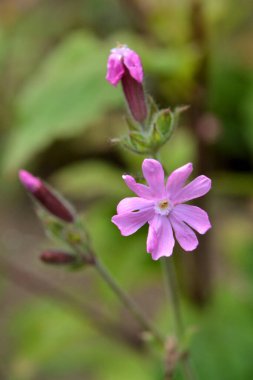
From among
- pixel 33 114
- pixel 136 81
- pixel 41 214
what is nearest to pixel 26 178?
pixel 41 214

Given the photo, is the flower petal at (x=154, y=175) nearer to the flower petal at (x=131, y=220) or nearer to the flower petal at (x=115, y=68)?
the flower petal at (x=131, y=220)

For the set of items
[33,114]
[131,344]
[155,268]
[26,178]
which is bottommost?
[131,344]

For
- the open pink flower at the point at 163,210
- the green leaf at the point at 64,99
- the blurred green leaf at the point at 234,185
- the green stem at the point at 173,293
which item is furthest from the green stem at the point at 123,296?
the blurred green leaf at the point at 234,185

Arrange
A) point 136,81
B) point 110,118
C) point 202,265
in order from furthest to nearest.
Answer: point 110,118 → point 202,265 → point 136,81

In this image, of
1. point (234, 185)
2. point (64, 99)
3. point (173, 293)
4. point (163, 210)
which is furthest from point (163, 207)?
point (234, 185)

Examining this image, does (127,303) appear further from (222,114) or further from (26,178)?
(222,114)

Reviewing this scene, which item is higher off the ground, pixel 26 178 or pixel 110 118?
pixel 110 118

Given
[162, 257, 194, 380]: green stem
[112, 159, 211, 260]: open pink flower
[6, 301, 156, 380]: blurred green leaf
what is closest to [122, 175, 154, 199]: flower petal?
[112, 159, 211, 260]: open pink flower

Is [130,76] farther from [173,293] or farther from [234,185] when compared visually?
[234,185]
